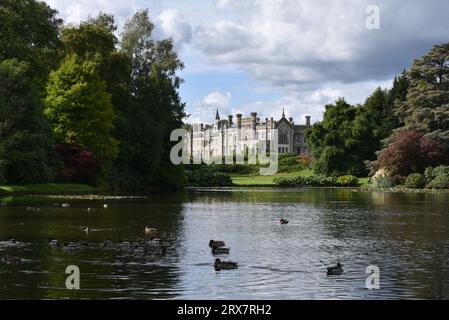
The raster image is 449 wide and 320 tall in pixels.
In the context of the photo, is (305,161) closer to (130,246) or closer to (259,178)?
(259,178)

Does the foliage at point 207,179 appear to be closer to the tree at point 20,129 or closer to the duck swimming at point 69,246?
the tree at point 20,129

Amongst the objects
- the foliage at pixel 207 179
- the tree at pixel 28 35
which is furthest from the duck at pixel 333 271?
the foliage at pixel 207 179

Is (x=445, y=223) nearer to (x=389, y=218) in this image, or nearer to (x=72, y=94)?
(x=389, y=218)

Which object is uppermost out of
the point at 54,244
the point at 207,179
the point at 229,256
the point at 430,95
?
the point at 430,95

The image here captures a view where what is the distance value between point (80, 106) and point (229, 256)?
1773 inches

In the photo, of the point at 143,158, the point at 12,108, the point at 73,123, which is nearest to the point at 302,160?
the point at 143,158

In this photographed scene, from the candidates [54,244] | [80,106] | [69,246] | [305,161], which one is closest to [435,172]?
[80,106]

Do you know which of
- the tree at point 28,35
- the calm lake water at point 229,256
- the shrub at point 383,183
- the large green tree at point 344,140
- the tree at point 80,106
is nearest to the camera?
the calm lake water at point 229,256

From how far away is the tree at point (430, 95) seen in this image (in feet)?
291

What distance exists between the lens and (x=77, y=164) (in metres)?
64.9

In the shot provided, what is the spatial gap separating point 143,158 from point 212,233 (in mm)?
46412

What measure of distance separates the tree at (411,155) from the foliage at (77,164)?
36837mm

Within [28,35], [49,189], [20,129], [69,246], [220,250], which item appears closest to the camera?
[220,250]

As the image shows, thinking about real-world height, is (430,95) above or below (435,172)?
above
